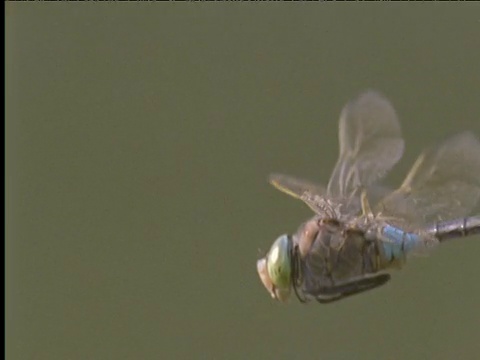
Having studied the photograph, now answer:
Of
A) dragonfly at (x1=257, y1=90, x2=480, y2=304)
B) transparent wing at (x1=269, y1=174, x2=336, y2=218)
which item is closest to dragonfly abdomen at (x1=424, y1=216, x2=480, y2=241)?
dragonfly at (x1=257, y1=90, x2=480, y2=304)

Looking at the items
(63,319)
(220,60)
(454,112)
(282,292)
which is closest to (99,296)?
(63,319)

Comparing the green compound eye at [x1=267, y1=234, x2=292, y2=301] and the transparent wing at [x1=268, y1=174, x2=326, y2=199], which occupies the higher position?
the transparent wing at [x1=268, y1=174, x2=326, y2=199]

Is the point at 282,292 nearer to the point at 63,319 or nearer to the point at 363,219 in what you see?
the point at 363,219

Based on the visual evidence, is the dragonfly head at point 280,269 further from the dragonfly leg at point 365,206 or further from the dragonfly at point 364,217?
the dragonfly leg at point 365,206

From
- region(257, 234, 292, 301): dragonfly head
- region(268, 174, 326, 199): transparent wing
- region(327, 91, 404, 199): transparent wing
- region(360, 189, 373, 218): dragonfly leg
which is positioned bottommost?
region(257, 234, 292, 301): dragonfly head

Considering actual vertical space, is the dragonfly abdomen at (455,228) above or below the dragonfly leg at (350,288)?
above

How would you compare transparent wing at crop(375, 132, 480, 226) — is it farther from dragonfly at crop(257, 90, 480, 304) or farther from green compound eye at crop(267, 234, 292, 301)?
green compound eye at crop(267, 234, 292, 301)

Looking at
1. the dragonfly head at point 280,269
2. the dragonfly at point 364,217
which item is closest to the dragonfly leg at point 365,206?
the dragonfly at point 364,217
